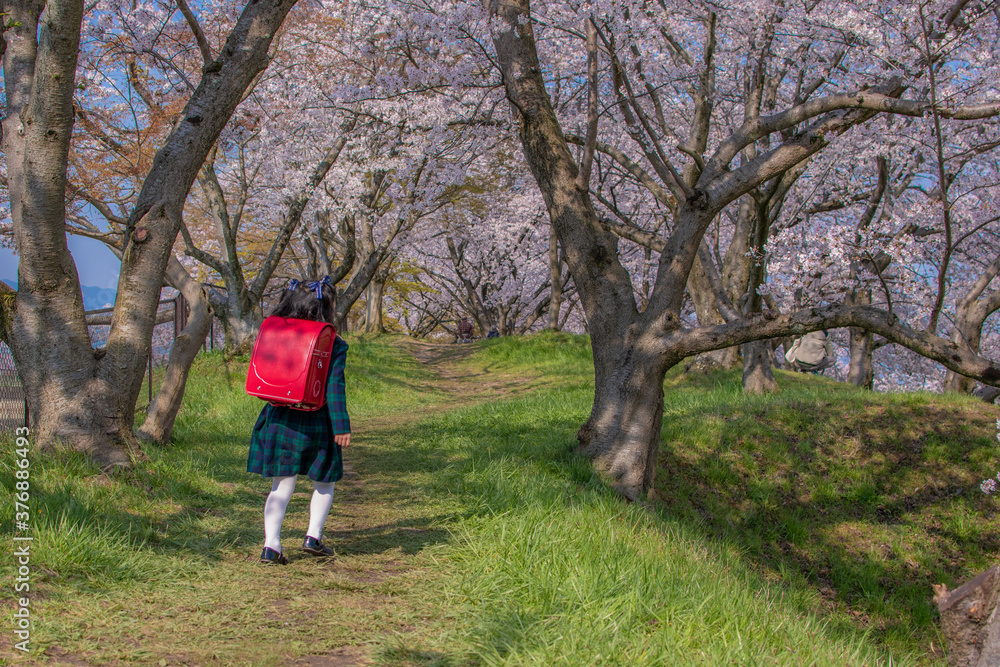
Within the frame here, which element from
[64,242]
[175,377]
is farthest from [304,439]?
[175,377]

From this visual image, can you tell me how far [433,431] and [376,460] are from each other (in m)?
1.26

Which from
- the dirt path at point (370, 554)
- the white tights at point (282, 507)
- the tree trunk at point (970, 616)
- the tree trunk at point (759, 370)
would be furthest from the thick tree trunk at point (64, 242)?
the tree trunk at point (759, 370)

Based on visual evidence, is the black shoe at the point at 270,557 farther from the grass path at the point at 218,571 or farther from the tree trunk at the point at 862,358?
the tree trunk at the point at 862,358

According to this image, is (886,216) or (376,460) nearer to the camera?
(376,460)

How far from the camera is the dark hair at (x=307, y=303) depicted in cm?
426

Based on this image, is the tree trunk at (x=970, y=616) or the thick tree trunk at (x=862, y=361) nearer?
the tree trunk at (x=970, y=616)

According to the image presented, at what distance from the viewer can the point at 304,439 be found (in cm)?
416

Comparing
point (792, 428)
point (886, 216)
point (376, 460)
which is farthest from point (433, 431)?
point (886, 216)

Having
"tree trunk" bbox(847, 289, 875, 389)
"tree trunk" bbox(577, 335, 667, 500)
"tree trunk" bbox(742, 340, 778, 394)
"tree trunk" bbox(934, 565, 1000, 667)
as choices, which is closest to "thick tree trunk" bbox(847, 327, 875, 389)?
"tree trunk" bbox(847, 289, 875, 389)

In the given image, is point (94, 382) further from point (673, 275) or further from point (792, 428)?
point (792, 428)

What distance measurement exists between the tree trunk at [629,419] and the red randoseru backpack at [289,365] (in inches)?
117

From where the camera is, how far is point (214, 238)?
2562cm

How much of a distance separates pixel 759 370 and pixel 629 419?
5.06 meters

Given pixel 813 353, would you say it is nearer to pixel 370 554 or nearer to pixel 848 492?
pixel 848 492
